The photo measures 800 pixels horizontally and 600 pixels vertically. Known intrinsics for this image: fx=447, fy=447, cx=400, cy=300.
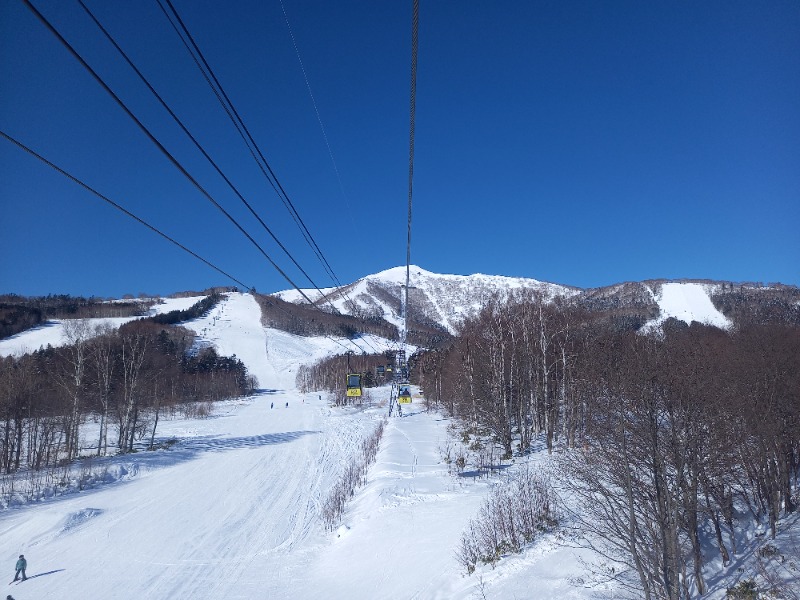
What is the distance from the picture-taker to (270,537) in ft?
52.7

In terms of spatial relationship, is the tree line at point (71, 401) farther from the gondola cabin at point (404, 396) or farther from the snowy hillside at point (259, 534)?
the gondola cabin at point (404, 396)

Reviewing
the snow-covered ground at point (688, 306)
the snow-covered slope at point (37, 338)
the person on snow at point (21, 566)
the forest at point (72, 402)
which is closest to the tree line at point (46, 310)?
the snow-covered slope at point (37, 338)

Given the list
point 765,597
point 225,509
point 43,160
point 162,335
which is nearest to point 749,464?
point 765,597

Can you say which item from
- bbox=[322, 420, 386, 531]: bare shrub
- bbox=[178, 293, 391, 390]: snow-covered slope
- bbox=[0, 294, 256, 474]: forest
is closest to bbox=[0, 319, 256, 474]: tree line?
bbox=[0, 294, 256, 474]: forest

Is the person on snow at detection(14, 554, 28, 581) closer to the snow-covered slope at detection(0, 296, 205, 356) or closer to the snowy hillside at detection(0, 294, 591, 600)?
the snowy hillside at detection(0, 294, 591, 600)

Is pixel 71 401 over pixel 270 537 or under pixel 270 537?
over

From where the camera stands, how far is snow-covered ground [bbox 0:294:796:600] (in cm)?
1116

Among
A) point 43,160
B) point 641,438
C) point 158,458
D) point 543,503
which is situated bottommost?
point 158,458

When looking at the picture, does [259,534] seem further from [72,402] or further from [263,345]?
[263,345]

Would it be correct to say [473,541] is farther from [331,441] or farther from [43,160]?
[331,441]

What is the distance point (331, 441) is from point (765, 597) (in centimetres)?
3264

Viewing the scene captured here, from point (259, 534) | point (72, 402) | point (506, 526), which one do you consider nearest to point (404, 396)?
point (72, 402)

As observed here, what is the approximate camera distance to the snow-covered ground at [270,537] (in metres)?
11.2

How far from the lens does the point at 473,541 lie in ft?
40.1
